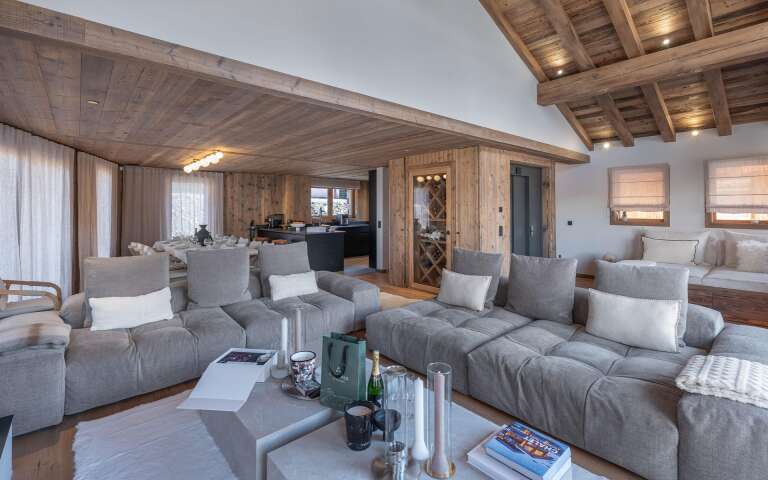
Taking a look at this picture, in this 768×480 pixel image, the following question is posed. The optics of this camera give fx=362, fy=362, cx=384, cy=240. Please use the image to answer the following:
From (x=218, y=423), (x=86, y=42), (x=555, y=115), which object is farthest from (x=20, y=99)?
(x=555, y=115)

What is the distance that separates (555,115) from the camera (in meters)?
6.12

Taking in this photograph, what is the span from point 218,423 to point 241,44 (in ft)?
8.23

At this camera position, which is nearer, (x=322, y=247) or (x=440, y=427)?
(x=440, y=427)

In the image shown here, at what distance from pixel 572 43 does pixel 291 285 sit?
14.9ft

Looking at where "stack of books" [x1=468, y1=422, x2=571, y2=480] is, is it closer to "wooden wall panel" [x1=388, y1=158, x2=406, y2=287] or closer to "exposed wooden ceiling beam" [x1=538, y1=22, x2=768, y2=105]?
"exposed wooden ceiling beam" [x1=538, y1=22, x2=768, y2=105]

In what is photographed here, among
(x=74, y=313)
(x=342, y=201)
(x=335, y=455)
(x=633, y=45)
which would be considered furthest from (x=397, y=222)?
(x=342, y=201)

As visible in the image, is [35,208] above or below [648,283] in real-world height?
above

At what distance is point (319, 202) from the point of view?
11.5 m

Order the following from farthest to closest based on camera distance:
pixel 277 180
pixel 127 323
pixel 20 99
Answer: pixel 277 180, pixel 20 99, pixel 127 323

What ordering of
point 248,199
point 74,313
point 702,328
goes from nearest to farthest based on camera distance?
point 702,328 < point 74,313 < point 248,199

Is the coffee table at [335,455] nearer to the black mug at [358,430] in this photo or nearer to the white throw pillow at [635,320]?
the black mug at [358,430]

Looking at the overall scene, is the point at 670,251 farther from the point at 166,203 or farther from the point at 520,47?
the point at 166,203

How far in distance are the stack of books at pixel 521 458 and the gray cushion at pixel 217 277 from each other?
2846mm

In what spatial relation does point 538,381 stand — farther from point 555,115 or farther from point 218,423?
point 555,115
